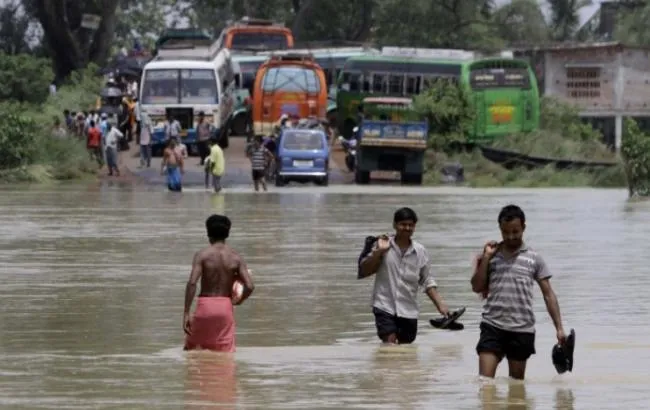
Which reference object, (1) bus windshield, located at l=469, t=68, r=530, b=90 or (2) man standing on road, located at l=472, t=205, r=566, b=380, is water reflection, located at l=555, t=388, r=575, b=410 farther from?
(1) bus windshield, located at l=469, t=68, r=530, b=90

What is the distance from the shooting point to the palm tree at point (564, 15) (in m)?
95.1

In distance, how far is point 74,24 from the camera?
73062 mm

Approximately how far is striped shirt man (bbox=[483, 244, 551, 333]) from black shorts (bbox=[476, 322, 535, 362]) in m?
0.04

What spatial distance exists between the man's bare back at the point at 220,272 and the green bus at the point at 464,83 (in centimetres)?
3982

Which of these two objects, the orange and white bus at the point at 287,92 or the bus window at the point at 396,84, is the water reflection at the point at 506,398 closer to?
the orange and white bus at the point at 287,92

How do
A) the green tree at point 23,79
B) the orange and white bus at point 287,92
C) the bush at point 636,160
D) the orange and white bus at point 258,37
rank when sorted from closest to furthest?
the bush at point 636,160
the orange and white bus at point 287,92
the green tree at point 23,79
the orange and white bus at point 258,37

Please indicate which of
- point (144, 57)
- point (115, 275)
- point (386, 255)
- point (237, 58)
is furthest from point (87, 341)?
point (144, 57)

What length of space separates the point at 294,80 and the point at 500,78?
6.13m

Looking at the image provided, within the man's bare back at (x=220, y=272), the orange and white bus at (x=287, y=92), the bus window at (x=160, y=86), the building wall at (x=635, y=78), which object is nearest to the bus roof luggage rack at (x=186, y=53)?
the bus window at (x=160, y=86)

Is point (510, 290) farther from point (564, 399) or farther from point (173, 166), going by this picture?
point (173, 166)

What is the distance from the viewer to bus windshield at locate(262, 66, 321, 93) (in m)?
55.4

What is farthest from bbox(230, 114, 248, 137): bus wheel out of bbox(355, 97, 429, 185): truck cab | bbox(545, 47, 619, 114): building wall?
bbox(355, 97, 429, 185): truck cab

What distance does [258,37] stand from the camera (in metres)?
67.8

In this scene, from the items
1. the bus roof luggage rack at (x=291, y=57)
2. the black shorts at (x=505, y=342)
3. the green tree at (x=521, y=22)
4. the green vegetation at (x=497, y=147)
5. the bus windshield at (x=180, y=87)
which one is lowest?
the green vegetation at (x=497, y=147)
